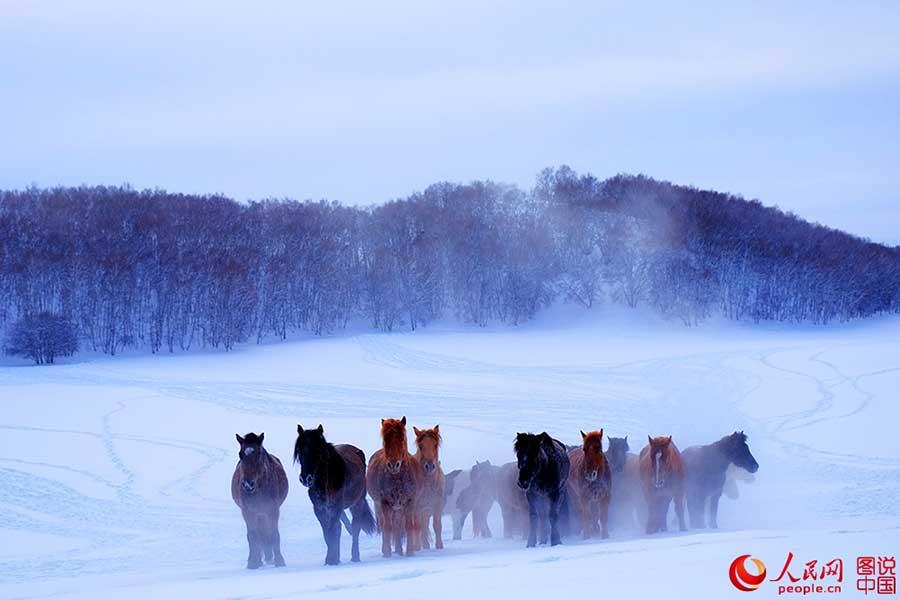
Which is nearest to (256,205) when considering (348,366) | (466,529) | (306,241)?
(306,241)

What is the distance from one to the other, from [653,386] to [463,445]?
13.9m

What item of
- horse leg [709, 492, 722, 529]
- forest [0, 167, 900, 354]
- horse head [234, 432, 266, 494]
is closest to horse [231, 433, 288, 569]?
horse head [234, 432, 266, 494]

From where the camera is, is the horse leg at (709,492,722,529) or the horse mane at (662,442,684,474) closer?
the horse mane at (662,442,684,474)

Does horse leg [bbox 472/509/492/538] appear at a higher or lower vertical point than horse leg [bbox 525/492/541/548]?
lower

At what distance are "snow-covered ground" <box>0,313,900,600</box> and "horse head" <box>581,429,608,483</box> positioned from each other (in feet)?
2.95

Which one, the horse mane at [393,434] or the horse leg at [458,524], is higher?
the horse mane at [393,434]

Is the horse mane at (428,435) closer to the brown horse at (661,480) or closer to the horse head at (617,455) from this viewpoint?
the brown horse at (661,480)

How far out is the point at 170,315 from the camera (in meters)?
72.7

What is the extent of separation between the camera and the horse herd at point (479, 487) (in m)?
10.8

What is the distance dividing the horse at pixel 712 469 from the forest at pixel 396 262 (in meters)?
62.0

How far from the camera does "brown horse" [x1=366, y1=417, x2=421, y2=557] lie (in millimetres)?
11094

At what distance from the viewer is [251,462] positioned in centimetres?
1052

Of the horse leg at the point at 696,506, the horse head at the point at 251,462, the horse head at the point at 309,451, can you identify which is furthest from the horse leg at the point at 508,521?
the horse head at the point at 251,462

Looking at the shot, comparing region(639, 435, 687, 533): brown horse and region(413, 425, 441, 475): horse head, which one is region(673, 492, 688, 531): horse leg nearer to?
region(639, 435, 687, 533): brown horse
